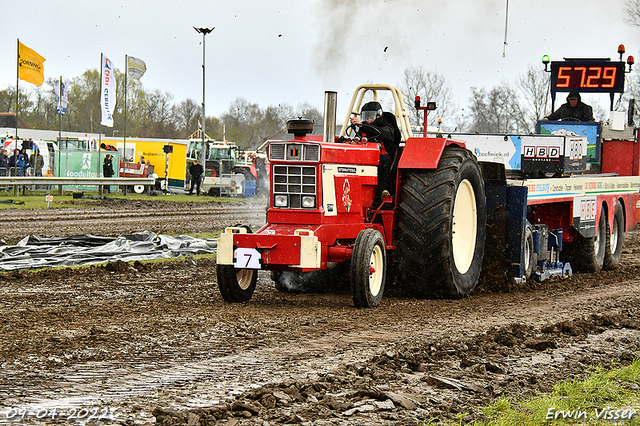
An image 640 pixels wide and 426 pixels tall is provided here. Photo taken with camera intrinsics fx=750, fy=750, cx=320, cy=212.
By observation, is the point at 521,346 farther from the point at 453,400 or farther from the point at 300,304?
the point at 300,304

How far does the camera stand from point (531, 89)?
136 feet

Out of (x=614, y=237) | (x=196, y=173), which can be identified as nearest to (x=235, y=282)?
(x=614, y=237)

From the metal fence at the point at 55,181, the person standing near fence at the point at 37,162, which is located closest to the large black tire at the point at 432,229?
the metal fence at the point at 55,181

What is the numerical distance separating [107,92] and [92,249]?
50.2ft

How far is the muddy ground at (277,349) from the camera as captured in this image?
4143mm

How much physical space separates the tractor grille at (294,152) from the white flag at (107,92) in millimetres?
18824

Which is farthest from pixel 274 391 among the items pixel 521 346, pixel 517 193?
pixel 517 193

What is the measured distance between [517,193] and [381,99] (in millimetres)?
2127

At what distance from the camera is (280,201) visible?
7.70 metres

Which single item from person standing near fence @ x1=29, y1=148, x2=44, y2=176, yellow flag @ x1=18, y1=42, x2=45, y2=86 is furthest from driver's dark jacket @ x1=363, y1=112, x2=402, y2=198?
person standing near fence @ x1=29, y1=148, x2=44, y2=176

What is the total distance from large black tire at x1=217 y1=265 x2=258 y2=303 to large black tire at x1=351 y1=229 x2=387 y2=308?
1194 millimetres

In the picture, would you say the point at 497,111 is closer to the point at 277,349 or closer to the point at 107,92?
the point at 107,92

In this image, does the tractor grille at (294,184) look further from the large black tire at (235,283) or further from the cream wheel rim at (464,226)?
the cream wheel rim at (464,226)

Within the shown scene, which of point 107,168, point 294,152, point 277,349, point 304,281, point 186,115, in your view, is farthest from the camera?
point 186,115
